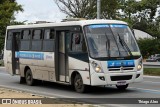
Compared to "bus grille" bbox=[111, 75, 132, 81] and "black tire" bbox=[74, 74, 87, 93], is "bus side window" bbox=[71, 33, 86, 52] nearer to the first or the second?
"black tire" bbox=[74, 74, 87, 93]

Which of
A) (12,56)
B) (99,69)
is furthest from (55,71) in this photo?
(12,56)

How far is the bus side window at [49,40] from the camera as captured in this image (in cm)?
1829

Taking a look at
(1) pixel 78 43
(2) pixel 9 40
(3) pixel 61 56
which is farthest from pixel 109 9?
(1) pixel 78 43

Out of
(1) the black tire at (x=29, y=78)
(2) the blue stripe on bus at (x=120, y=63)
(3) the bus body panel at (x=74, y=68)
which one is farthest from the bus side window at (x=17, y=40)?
(2) the blue stripe on bus at (x=120, y=63)

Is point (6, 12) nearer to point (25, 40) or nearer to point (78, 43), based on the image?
point (25, 40)

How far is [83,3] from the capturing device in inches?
1474

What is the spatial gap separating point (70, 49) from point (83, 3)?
68.0ft

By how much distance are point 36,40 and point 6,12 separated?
3813 centimetres

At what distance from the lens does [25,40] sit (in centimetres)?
2070

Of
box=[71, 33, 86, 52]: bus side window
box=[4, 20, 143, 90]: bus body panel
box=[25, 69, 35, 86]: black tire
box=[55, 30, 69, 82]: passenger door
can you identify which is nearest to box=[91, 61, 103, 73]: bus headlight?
box=[4, 20, 143, 90]: bus body panel

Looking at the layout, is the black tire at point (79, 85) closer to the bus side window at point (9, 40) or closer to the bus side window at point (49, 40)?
the bus side window at point (49, 40)

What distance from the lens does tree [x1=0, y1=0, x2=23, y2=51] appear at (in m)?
54.7

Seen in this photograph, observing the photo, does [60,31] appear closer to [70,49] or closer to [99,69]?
[70,49]

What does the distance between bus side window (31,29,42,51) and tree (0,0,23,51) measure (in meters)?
33.8
